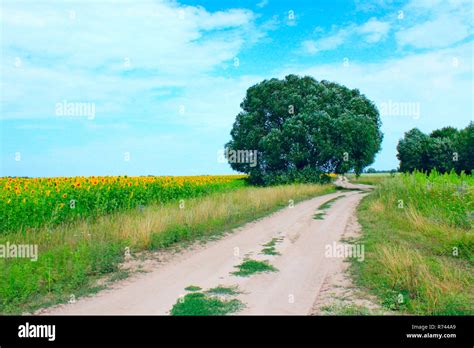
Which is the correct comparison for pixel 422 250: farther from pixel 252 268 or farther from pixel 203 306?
pixel 203 306

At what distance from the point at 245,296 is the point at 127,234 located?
533 centimetres

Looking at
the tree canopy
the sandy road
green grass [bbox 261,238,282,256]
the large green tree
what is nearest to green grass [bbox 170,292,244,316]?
the sandy road

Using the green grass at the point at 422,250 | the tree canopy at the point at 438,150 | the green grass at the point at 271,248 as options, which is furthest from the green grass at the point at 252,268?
the tree canopy at the point at 438,150

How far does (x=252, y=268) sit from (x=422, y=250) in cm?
494

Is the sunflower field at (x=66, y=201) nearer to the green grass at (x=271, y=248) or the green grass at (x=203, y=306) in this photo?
the green grass at (x=271, y=248)

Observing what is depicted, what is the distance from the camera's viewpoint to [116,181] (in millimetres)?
18312

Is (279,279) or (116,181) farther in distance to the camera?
(116,181)

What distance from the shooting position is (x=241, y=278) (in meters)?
8.25

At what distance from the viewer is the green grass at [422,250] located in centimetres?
667

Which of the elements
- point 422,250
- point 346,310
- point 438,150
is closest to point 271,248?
point 422,250

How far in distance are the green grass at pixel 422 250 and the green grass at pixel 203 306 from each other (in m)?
2.66
